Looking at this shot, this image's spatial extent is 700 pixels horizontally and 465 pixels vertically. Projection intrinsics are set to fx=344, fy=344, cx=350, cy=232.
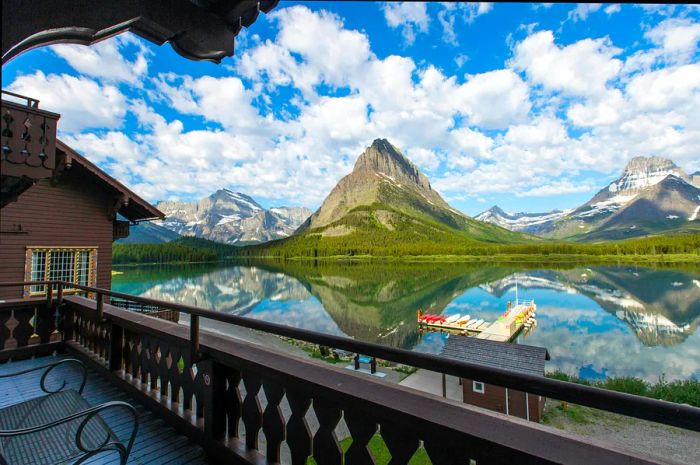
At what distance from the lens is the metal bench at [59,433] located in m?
1.75

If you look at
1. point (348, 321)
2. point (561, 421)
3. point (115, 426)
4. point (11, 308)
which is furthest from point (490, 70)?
point (348, 321)

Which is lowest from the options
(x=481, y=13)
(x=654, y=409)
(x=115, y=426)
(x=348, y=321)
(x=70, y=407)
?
(x=348, y=321)

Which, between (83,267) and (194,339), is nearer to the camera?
(194,339)

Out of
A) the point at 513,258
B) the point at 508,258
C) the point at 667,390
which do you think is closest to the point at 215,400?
the point at 667,390

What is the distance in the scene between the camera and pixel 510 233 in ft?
627

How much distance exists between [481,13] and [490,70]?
3.35 metres

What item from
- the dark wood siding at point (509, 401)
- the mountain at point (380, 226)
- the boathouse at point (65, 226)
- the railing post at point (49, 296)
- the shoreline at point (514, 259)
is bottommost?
the dark wood siding at point (509, 401)

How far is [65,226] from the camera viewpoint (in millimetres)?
10102

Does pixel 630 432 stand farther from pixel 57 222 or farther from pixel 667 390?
pixel 57 222

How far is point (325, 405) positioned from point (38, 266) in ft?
38.9

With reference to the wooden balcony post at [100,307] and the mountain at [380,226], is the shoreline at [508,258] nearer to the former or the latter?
the mountain at [380,226]

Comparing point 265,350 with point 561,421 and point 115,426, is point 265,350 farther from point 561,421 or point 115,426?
point 561,421

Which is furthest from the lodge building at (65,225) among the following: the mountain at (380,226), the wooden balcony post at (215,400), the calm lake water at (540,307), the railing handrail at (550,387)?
the mountain at (380,226)

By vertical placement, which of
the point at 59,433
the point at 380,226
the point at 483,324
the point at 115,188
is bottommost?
the point at 483,324
